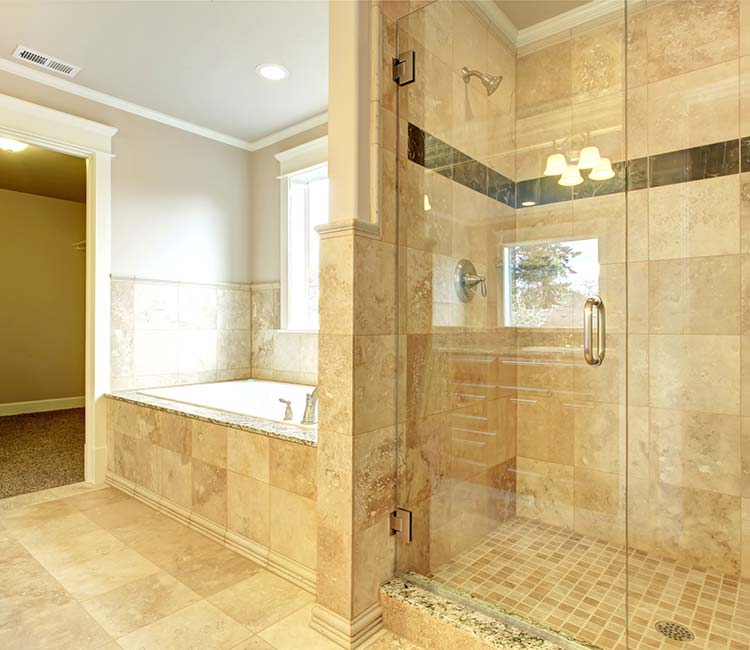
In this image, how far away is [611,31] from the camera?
75.0 inches

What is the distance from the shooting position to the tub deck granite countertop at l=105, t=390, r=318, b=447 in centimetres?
187

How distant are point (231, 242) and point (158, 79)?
1256 millimetres

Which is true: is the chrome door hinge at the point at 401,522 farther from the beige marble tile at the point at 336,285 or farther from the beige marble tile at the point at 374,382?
the beige marble tile at the point at 336,285

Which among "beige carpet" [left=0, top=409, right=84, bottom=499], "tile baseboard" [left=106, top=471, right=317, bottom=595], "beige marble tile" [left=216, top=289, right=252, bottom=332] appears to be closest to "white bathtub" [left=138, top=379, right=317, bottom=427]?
"beige marble tile" [left=216, top=289, right=252, bottom=332]

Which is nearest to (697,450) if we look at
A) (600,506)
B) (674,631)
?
(600,506)

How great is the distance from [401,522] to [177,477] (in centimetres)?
136

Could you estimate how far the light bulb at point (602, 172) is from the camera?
1.89 m

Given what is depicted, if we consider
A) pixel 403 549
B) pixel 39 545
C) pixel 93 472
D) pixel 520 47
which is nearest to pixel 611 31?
pixel 520 47

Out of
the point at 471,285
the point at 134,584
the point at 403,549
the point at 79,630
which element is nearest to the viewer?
the point at 79,630

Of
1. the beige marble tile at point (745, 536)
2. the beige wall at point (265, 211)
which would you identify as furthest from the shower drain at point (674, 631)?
the beige wall at point (265, 211)

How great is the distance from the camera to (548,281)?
1.95 meters

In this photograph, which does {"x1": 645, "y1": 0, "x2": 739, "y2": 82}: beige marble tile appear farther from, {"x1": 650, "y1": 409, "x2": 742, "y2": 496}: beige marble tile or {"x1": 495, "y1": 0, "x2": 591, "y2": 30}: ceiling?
{"x1": 650, "y1": 409, "x2": 742, "y2": 496}: beige marble tile

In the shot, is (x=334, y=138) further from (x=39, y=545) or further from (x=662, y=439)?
(x=39, y=545)

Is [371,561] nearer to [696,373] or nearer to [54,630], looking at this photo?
A: [54,630]
